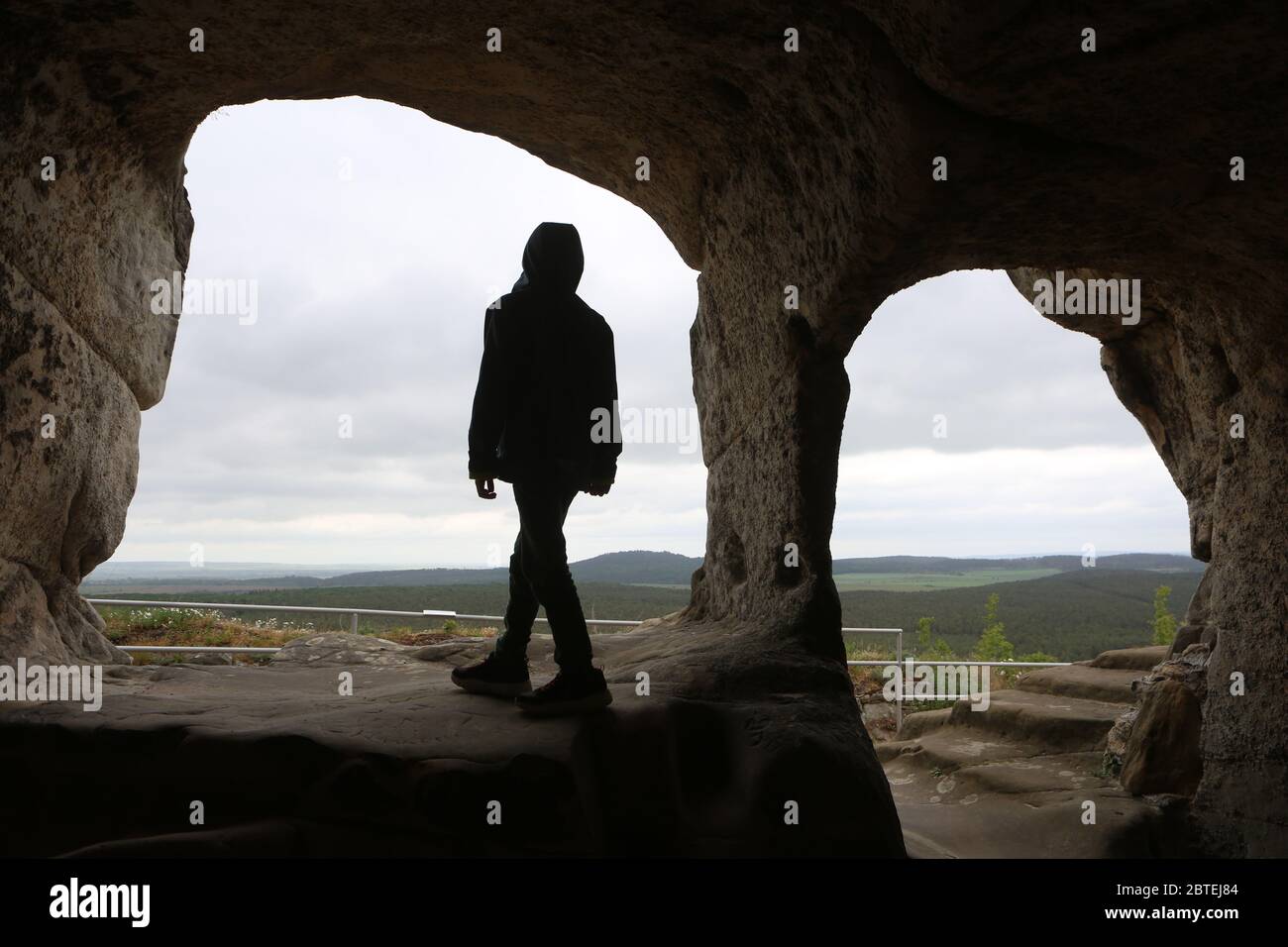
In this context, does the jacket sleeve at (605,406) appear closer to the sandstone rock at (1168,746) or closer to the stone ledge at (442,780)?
the stone ledge at (442,780)

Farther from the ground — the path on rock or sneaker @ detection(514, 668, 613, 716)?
sneaker @ detection(514, 668, 613, 716)

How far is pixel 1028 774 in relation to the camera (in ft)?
20.2

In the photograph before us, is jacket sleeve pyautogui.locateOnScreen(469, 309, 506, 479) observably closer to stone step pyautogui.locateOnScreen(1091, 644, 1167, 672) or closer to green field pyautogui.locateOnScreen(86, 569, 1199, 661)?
stone step pyautogui.locateOnScreen(1091, 644, 1167, 672)

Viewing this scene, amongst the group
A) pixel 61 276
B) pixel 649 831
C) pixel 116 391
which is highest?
pixel 61 276

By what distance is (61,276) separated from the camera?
4.41m

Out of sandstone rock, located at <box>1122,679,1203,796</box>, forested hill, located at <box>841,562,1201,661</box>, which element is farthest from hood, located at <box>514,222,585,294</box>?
forested hill, located at <box>841,562,1201,661</box>

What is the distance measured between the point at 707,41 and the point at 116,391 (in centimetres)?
388

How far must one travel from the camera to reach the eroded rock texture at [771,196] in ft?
10.3

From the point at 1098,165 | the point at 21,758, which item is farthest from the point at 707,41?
the point at 21,758

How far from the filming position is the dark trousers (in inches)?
139

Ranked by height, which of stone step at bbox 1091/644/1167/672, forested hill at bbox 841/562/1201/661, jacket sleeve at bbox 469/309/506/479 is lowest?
forested hill at bbox 841/562/1201/661

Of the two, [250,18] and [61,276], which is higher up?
[250,18]

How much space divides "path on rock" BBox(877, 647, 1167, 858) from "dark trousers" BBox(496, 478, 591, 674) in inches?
96.2
